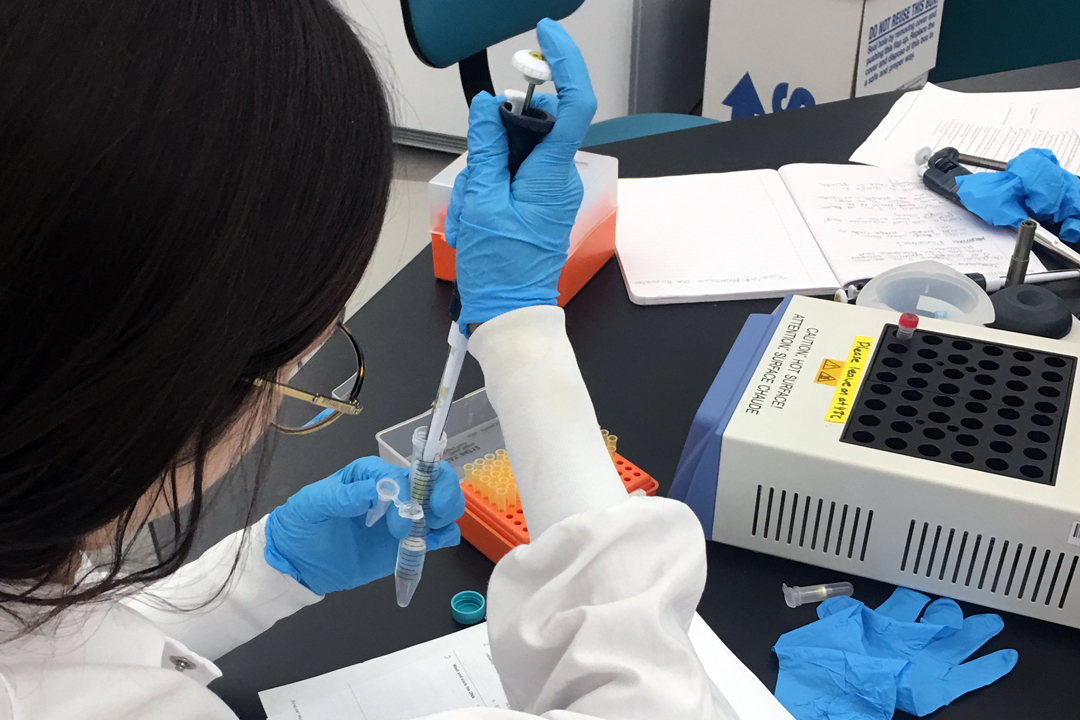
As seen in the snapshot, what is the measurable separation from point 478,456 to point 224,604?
25 centimetres

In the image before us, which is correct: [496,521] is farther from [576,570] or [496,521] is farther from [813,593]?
[813,593]

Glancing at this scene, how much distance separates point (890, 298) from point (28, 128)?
892 millimetres

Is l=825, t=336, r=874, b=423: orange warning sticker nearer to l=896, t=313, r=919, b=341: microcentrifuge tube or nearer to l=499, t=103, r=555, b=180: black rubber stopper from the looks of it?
l=896, t=313, r=919, b=341: microcentrifuge tube

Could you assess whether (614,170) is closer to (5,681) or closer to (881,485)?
(881,485)

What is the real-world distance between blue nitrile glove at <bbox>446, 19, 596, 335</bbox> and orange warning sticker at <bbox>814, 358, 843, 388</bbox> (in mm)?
273

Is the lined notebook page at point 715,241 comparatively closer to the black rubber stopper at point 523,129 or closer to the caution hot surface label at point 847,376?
the caution hot surface label at point 847,376

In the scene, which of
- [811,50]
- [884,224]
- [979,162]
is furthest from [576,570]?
[811,50]

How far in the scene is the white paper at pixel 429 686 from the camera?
651 millimetres

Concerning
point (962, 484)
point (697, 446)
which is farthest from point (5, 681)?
point (962, 484)

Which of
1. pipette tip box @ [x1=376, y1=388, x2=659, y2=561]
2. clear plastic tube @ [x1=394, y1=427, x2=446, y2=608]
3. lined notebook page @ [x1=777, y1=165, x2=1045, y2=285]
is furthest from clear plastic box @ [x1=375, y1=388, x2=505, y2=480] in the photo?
lined notebook page @ [x1=777, y1=165, x2=1045, y2=285]

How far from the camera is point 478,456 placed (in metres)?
0.83

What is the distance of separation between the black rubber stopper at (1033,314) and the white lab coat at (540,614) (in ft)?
1.58

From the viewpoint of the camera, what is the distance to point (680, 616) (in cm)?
61

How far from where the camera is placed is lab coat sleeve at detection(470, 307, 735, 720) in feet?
1.86
